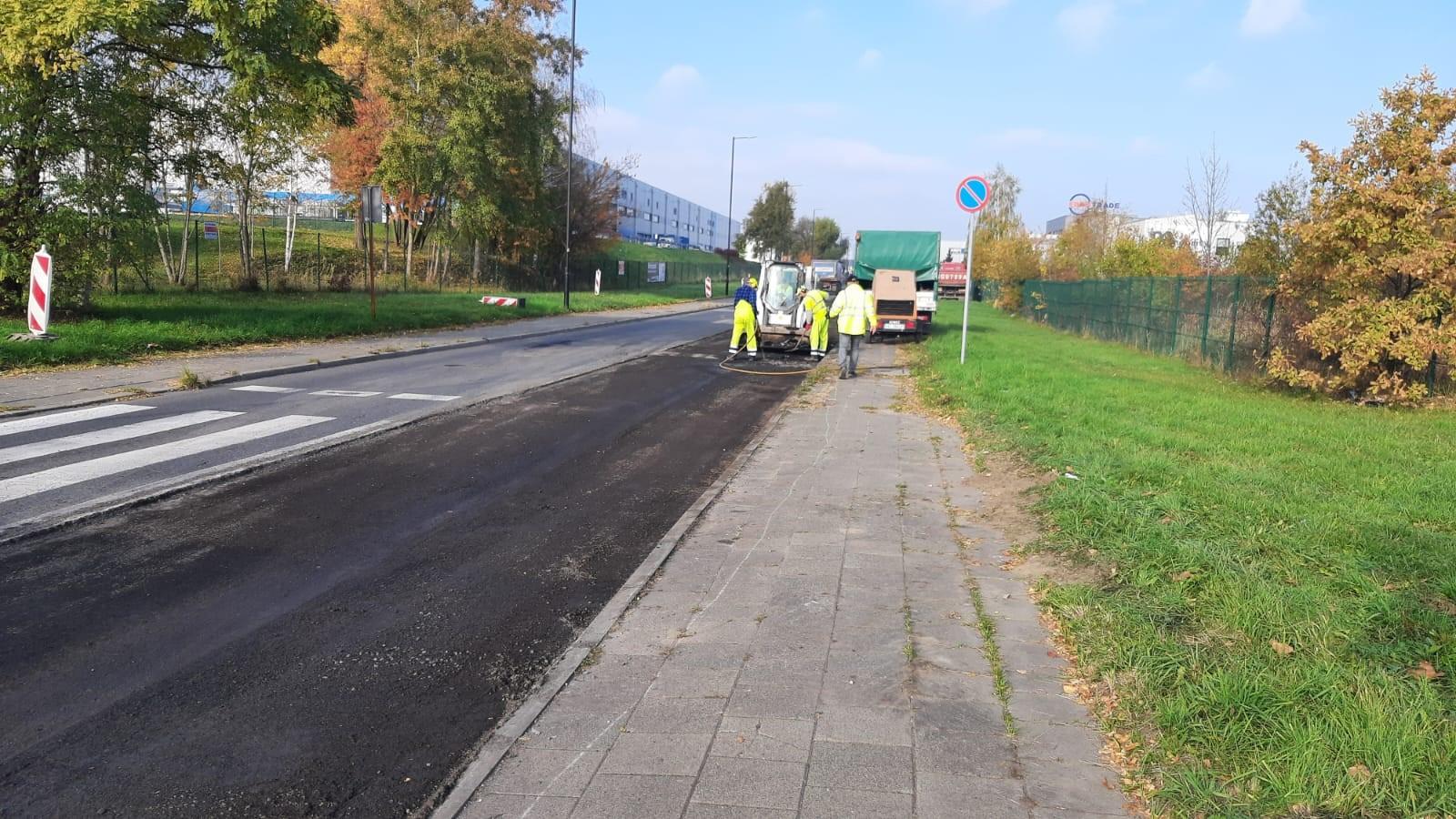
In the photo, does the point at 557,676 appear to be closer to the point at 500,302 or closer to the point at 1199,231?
the point at 500,302

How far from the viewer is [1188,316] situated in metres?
20.4

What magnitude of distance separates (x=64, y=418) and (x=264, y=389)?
287 centimetres

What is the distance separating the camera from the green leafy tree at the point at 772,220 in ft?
274

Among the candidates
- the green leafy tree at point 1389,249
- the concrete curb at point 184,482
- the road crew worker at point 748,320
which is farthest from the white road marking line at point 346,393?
the green leafy tree at point 1389,249

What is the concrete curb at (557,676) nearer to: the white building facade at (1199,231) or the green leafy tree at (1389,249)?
the green leafy tree at (1389,249)

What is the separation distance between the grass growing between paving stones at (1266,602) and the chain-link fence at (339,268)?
1811 centimetres

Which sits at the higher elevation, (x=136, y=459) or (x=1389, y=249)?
(x=1389, y=249)

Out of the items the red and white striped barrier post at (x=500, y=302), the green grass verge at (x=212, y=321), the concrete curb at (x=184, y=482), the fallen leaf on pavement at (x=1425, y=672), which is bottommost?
the concrete curb at (x=184, y=482)

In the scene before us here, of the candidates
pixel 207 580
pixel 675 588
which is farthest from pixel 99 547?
pixel 675 588

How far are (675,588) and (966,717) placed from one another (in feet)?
6.94

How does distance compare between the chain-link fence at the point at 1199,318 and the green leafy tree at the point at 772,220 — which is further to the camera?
the green leafy tree at the point at 772,220

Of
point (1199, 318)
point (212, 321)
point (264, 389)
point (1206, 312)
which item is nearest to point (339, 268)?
point (212, 321)

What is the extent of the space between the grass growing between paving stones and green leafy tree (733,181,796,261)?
74568 millimetres

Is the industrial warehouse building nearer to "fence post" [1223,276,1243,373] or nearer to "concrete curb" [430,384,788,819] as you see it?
"fence post" [1223,276,1243,373]
